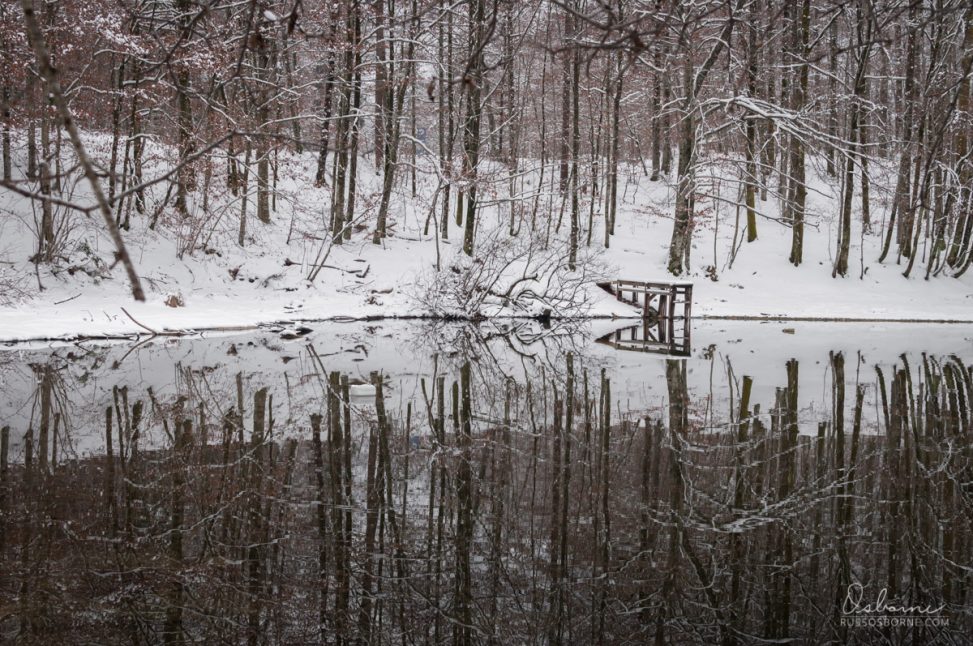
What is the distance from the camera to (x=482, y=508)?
657 cm

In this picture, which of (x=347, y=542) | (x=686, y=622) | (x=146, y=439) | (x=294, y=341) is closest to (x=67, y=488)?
(x=146, y=439)

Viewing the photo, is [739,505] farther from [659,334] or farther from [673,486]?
[659,334]

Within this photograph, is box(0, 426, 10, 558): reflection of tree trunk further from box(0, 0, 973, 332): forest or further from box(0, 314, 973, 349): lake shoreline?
box(0, 0, 973, 332): forest

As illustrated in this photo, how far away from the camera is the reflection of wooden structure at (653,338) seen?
1608 cm

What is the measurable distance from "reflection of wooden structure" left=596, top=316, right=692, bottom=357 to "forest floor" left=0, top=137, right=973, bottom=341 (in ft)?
5.69

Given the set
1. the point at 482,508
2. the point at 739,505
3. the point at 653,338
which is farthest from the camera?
the point at 653,338

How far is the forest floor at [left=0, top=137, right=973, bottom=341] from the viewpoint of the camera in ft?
59.8

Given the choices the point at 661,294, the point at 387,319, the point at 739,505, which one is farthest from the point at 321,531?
the point at 661,294

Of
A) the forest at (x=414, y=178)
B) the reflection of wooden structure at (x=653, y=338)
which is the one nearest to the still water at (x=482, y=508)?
the reflection of wooden structure at (x=653, y=338)

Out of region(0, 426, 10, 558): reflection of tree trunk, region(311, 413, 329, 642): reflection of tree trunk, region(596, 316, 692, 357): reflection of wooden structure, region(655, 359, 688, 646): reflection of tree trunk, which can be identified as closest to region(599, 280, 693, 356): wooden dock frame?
region(596, 316, 692, 357): reflection of wooden structure

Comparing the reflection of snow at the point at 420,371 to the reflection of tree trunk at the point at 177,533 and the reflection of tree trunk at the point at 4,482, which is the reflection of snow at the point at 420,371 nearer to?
the reflection of tree trunk at the point at 4,482

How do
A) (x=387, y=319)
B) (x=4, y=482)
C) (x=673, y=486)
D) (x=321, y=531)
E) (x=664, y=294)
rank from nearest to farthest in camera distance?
(x=321, y=531) < (x=4, y=482) < (x=673, y=486) < (x=664, y=294) < (x=387, y=319)

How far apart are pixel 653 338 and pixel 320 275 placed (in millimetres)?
9626

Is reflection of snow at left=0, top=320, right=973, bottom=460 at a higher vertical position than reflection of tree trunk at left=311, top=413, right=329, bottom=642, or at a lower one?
higher
